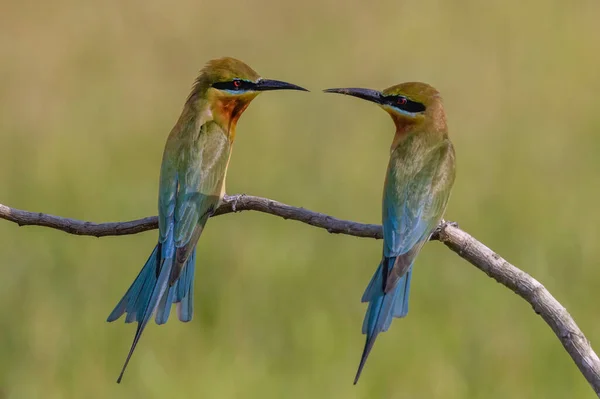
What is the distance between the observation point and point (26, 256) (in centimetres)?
529

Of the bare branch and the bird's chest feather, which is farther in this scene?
the bird's chest feather

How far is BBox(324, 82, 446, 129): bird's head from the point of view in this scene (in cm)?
226

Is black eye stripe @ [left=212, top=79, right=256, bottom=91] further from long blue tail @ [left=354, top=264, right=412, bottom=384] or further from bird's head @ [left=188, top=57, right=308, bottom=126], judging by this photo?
long blue tail @ [left=354, top=264, right=412, bottom=384]

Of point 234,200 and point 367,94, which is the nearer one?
point 367,94

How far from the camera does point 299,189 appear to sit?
20.6ft

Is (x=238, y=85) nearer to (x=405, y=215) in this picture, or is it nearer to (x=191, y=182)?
(x=191, y=182)

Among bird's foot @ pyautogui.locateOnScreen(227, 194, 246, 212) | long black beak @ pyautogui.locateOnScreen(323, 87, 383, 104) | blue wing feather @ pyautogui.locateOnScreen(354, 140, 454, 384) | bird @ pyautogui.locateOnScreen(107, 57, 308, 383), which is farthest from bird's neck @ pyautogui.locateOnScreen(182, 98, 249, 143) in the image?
blue wing feather @ pyautogui.locateOnScreen(354, 140, 454, 384)

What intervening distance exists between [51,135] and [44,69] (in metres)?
1.41

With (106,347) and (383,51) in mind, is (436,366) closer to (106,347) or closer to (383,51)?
(106,347)

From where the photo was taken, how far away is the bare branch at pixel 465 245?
193 cm

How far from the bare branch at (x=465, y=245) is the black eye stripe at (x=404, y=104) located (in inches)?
9.9

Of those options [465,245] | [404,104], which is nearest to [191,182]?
[404,104]

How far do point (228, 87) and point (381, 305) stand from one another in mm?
594

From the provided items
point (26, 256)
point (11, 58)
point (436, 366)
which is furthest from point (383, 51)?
point (436, 366)
